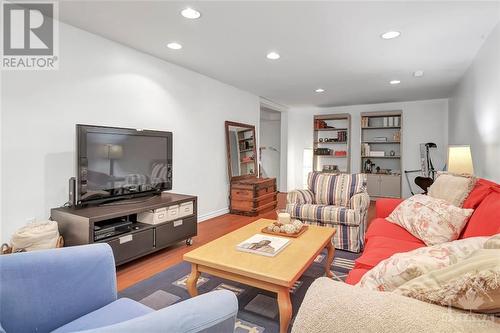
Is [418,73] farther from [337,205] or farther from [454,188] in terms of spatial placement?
[454,188]

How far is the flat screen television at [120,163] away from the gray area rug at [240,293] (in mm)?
965

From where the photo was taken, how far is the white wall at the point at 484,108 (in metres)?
2.59

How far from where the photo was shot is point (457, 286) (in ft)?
2.44

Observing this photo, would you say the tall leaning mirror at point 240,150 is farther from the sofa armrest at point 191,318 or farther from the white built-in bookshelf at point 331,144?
the sofa armrest at point 191,318

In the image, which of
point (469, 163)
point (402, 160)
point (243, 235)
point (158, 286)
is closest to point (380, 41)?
point (469, 163)

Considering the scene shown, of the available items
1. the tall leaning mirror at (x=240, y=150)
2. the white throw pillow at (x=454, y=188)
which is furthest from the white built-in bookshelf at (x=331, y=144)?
the white throw pillow at (x=454, y=188)

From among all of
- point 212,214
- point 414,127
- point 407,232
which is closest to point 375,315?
point 407,232

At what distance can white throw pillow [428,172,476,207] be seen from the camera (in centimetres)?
213

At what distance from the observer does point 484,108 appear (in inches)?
117

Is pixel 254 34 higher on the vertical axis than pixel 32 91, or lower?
higher

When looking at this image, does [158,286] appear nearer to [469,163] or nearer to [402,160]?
[469,163]

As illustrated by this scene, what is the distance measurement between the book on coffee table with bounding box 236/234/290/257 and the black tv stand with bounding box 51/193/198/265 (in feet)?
3.96

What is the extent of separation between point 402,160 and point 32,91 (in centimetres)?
663

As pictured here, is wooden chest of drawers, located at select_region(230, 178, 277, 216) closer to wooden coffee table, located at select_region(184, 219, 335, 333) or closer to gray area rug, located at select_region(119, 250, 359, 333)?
gray area rug, located at select_region(119, 250, 359, 333)
